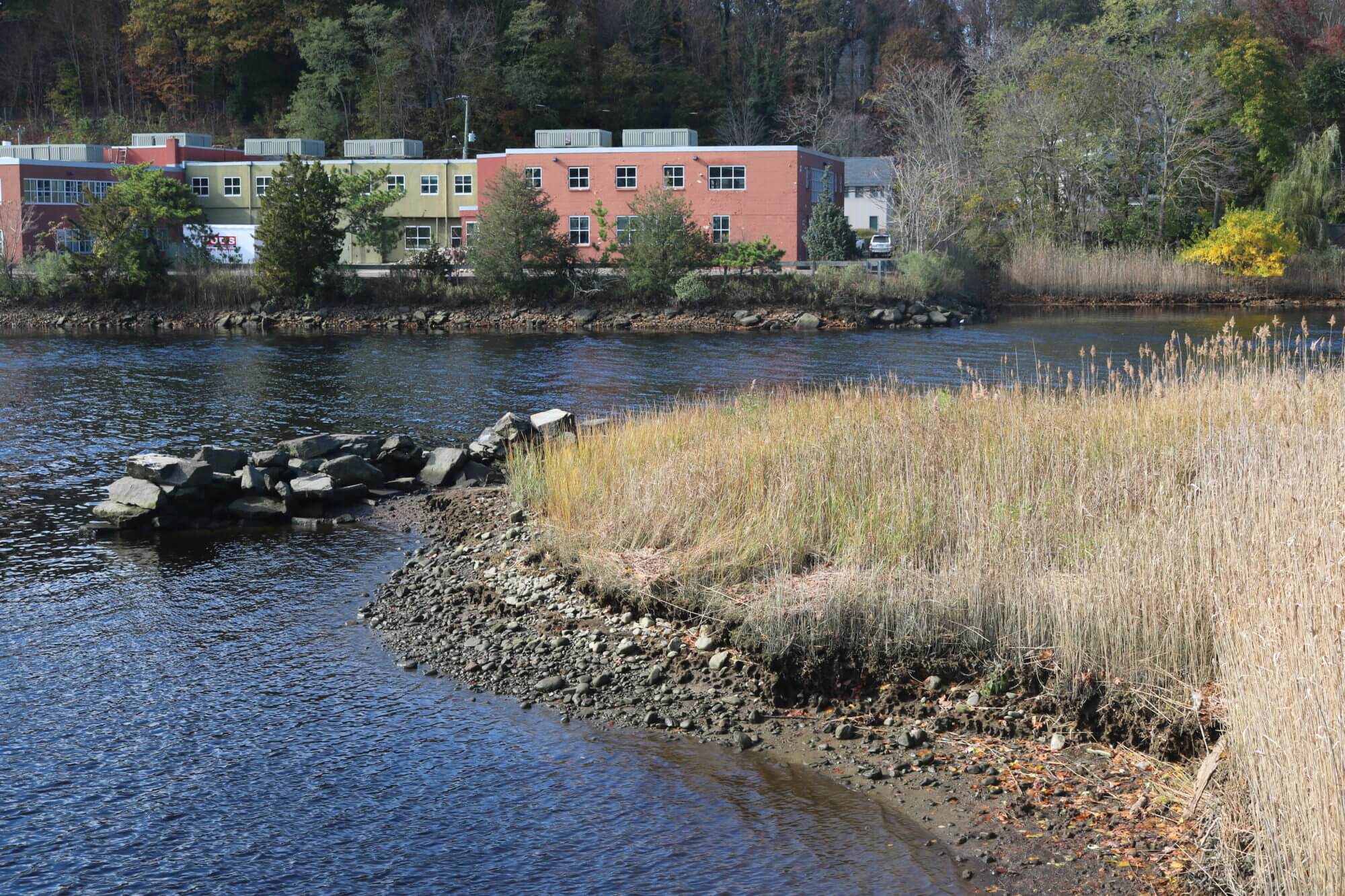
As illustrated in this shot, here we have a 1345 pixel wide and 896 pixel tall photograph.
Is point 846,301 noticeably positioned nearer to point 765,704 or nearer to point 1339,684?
point 765,704

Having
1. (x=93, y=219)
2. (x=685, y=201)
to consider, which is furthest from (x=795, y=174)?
(x=93, y=219)

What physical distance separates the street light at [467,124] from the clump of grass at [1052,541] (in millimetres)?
65987

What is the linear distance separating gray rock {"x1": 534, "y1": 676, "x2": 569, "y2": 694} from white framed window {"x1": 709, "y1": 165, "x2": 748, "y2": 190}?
5717 centimetres

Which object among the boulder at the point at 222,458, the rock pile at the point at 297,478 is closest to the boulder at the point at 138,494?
the rock pile at the point at 297,478

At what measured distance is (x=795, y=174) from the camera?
65438 millimetres

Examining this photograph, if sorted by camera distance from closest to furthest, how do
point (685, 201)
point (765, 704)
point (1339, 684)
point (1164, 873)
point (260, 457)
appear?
point (1339, 684) → point (1164, 873) → point (765, 704) → point (260, 457) → point (685, 201)

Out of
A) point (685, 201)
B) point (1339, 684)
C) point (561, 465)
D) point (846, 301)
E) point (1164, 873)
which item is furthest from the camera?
point (685, 201)

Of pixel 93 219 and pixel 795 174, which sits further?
pixel 795 174

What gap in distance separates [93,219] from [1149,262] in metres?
53.0

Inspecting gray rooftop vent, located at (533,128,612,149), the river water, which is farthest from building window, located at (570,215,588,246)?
the river water

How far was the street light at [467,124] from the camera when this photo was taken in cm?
7894

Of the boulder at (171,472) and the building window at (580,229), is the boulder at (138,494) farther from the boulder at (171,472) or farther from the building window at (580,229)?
the building window at (580,229)

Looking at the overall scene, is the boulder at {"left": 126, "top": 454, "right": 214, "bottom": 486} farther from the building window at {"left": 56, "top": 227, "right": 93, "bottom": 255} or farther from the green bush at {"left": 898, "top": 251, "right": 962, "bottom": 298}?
the building window at {"left": 56, "top": 227, "right": 93, "bottom": 255}

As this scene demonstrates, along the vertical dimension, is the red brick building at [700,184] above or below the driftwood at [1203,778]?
above
